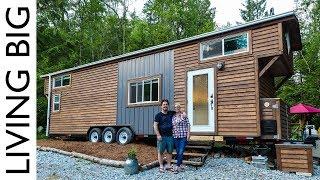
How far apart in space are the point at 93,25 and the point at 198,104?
2405cm

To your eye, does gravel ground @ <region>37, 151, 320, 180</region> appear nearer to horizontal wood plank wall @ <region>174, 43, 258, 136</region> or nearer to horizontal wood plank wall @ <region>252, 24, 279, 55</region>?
horizontal wood plank wall @ <region>174, 43, 258, 136</region>

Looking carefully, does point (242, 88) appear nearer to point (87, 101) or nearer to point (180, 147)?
point (180, 147)

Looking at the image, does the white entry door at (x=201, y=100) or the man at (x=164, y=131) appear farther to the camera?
the white entry door at (x=201, y=100)

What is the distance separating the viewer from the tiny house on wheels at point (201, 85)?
1033cm

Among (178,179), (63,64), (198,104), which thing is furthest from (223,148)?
(63,64)

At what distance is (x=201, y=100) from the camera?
11578 mm

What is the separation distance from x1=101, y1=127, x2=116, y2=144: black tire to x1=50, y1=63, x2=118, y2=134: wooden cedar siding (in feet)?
1.04

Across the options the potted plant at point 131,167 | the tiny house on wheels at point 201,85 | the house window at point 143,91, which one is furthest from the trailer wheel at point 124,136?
the potted plant at point 131,167

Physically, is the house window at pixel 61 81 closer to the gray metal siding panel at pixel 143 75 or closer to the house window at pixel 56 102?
the house window at pixel 56 102

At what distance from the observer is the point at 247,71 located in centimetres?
1061

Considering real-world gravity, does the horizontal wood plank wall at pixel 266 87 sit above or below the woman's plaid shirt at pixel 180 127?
above

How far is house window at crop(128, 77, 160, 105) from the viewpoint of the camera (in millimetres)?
13078

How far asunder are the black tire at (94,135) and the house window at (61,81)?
130 inches

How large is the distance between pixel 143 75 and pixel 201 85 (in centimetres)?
280
